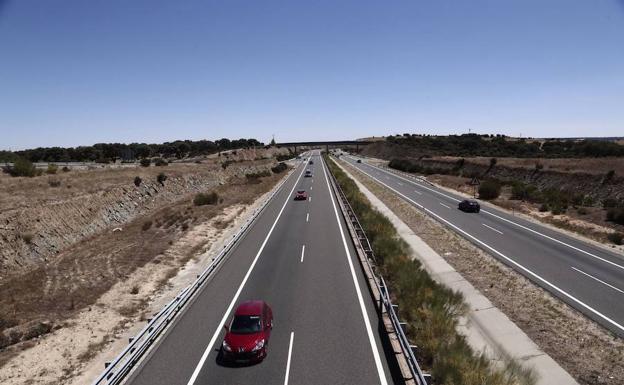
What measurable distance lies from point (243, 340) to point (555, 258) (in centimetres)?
2044

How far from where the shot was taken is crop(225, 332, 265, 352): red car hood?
39.3ft

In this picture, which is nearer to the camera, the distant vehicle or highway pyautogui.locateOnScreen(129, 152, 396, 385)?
highway pyautogui.locateOnScreen(129, 152, 396, 385)

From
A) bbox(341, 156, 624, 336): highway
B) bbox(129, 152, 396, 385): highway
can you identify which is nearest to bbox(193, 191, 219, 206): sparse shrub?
bbox(129, 152, 396, 385): highway

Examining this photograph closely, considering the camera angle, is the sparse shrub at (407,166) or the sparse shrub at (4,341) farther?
the sparse shrub at (407,166)

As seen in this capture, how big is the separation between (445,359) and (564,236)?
25549 mm

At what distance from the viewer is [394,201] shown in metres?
48.5

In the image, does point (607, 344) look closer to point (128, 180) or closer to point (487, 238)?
point (487, 238)

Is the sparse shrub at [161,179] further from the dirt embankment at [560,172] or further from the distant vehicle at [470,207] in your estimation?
the dirt embankment at [560,172]

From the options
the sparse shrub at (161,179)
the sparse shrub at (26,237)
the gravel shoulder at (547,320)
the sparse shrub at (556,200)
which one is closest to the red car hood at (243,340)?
the gravel shoulder at (547,320)

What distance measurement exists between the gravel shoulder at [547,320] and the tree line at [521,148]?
76268mm

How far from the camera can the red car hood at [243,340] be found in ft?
39.3

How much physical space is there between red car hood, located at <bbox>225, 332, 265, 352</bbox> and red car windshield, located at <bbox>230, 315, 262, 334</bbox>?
177 millimetres

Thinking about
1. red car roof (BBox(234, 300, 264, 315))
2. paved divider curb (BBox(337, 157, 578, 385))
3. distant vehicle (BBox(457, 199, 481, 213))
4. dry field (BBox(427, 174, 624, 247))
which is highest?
red car roof (BBox(234, 300, 264, 315))

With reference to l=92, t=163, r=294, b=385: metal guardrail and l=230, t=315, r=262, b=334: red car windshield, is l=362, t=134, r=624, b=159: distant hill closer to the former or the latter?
l=92, t=163, r=294, b=385: metal guardrail
